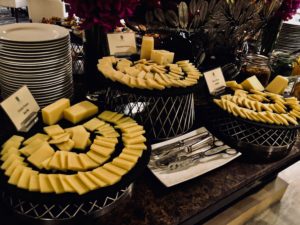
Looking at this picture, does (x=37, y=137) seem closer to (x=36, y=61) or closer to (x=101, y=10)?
(x=36, y=61)

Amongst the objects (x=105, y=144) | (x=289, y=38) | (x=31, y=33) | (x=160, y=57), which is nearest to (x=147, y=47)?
(x=160, y=57)

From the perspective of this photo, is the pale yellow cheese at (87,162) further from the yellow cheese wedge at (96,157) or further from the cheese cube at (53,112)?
the cheese cube at (53,112)

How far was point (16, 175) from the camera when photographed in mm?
588

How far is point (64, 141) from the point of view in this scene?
700mm

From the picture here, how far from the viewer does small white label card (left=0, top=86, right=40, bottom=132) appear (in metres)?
0.72

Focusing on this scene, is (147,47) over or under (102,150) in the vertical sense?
over

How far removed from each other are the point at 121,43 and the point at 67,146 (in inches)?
21.5

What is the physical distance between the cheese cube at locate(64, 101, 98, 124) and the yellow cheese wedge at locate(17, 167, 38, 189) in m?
0.22

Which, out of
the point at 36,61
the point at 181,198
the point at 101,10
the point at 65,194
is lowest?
the point at 181,198

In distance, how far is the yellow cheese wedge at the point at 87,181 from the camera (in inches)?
22.9

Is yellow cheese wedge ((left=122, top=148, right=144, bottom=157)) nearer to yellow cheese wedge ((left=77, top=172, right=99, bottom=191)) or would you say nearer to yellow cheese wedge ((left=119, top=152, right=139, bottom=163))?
yellow cheese wedge ((left=119, top=152, right=139, bottom=163))

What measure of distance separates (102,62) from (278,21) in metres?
1.11

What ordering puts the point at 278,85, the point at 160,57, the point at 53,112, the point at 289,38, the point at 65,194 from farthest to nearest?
the point at 289,38
the point at 278,85
the point at 160,57
the point at 53,112
the point at 65,194

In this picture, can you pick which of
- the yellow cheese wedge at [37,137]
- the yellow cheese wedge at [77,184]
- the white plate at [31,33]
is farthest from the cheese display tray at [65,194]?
the white plate at [31,33]
